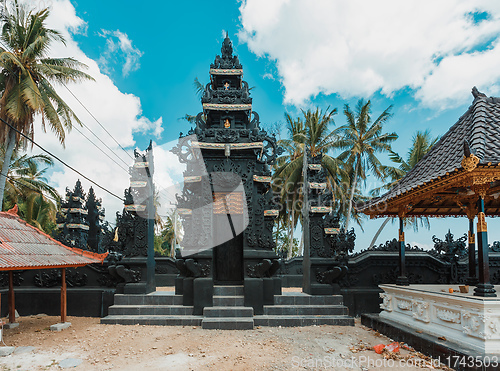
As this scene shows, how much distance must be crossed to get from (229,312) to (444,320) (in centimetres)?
496

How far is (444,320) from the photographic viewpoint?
609 centimetres

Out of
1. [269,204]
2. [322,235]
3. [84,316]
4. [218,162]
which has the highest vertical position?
[218,162]

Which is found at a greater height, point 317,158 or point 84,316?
point 317,158

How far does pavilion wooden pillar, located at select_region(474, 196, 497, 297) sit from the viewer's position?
548 centimetres

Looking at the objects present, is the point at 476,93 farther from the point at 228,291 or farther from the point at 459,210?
the point at 228,291

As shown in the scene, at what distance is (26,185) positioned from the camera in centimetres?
2280

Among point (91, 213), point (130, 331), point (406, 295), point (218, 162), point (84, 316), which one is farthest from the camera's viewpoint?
point (91, 213)

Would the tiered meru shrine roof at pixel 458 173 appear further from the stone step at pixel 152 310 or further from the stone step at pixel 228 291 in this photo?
the stone step at pixel 152 310

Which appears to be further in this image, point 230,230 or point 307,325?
point 230,230

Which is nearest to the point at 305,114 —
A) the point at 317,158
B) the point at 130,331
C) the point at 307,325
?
the point at 317,158

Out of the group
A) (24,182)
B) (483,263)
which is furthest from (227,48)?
(24,182)

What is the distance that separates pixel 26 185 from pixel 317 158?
2125cm

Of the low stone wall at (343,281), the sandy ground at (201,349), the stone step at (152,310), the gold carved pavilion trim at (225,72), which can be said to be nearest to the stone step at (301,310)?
the sandy ground at (201,349)

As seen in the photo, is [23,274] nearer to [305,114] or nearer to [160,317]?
[160,317]
